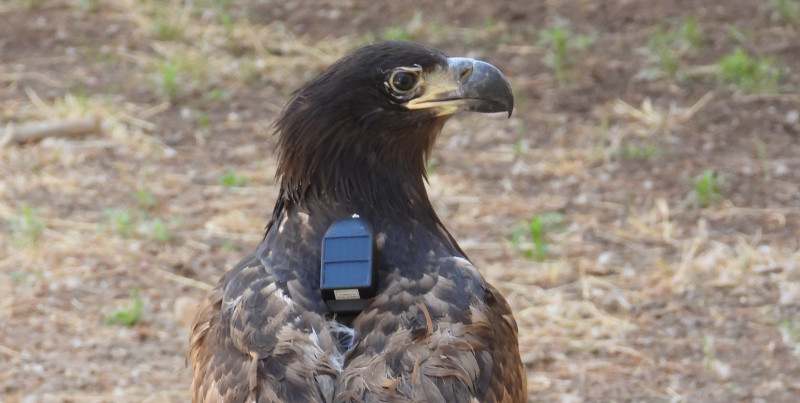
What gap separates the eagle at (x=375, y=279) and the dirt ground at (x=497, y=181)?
1206 mm

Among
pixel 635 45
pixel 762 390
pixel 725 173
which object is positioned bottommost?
pixel 762 390

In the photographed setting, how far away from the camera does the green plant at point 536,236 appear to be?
246 inches

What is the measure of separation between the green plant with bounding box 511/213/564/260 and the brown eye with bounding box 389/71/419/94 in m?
2.67

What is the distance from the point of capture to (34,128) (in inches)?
306

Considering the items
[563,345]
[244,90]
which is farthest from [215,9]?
[563,345]

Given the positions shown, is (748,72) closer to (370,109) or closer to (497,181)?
(497,181)

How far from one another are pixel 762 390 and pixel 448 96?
7.08 feet

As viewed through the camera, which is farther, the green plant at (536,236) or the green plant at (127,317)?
the green plant at (536,236)

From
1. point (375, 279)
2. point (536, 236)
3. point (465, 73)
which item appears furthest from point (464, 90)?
point (536, 236)

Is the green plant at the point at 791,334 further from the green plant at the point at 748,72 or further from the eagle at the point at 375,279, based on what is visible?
the green plant at the point at 748,72

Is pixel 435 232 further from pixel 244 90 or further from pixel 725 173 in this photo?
pixel 244 90

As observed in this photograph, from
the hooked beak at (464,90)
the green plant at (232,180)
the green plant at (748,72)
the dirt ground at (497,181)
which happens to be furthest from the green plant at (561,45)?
the hooked beak at (464,90)

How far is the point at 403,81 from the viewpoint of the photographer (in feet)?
12.1

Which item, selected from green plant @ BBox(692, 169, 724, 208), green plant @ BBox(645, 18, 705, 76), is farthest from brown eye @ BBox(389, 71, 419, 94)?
green plant @ BBox(645, 18, 705, 76)
